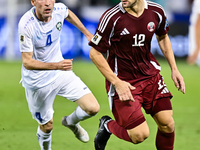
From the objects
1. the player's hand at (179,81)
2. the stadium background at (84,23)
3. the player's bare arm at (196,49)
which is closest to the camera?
the player's hand at (179,81)

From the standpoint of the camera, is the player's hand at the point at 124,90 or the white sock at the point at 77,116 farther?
the white sock at the point at 77,116

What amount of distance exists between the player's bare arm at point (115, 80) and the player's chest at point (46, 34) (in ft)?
3.06

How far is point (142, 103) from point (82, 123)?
9.22 ft

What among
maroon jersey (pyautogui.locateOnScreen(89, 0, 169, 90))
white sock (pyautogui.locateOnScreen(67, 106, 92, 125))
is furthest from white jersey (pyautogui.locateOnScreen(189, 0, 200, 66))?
maroon jersey (pyautogui.locateOnScreen(89, 0, 169, 90))

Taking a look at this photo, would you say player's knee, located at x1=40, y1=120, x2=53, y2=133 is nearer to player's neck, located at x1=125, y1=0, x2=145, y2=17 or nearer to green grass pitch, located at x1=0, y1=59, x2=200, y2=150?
green grass pitch, located at x1=0, y1=59, x2=200, y2=150

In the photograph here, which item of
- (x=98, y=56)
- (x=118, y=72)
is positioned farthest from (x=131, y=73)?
(x=98, y=56)

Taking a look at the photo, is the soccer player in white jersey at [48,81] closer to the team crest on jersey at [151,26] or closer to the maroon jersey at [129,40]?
the maroon jersey at [129,40]

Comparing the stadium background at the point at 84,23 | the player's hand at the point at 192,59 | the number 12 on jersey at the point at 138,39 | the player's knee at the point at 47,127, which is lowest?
the player's hand at the point at 192,59

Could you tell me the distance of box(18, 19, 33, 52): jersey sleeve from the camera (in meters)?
4.92

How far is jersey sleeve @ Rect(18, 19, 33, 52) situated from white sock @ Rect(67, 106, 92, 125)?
1.11m

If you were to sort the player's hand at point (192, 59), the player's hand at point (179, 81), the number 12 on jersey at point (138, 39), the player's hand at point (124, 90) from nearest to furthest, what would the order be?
the player's hand at point (124, 90), the number 12 on jersey at point (138, 39), the player's hand at point (179, 81), the player's hand at point (192, 59)

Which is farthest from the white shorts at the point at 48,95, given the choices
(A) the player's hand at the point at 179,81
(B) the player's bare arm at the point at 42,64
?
(A) the player's hand at the point at 179,81

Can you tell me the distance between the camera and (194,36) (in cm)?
1509

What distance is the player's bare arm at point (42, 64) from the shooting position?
14.9 ft
